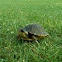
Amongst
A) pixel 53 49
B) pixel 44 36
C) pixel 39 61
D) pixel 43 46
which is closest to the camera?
pixel 39 61

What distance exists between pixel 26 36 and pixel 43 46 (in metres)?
0.44

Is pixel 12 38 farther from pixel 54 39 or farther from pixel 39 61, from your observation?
pixel 39 61

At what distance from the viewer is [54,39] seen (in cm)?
449

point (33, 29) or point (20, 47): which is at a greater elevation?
point (33, 29)

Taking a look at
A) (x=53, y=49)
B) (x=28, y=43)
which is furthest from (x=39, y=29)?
(x=53, y=49)

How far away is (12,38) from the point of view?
14.7 ft

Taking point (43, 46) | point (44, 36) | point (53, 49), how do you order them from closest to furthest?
point (53, 49) → point (43, 46) → point (44, 36)

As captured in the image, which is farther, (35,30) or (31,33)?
(35,30)

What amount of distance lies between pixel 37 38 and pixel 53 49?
0.62 meters

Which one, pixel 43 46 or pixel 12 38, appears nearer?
pixel 43 46

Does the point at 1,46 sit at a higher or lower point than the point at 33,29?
lower

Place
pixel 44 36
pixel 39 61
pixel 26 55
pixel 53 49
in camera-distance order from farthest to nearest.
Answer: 1. pixel 44 36
2. pixel 53 49
3. pixel 26 55
4. pixel 39 61

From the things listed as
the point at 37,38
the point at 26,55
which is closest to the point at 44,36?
the point at 37,38

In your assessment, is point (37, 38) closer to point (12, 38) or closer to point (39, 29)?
point (39, 29)
